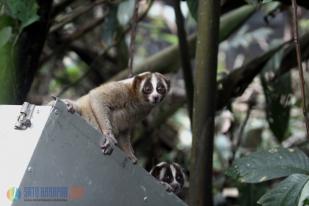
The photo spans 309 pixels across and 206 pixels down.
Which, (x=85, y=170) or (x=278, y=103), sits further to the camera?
(x=278, y=103)

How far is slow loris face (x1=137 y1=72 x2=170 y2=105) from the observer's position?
3668 mm

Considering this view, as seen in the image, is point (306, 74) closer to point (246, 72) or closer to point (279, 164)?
point (246, 72)

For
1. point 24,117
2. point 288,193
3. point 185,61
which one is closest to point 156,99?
point 185,61

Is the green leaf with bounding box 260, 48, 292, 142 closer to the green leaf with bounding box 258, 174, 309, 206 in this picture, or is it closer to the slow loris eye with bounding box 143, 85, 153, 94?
the slow loris eye with bounding box 143, 85, 153, 94

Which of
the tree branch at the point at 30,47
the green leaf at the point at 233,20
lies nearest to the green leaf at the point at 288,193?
the tree branch at the point at 30,47

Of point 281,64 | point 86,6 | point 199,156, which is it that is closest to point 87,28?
point 86,6

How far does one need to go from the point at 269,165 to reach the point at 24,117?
1197 mm

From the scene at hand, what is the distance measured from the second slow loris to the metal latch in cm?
127

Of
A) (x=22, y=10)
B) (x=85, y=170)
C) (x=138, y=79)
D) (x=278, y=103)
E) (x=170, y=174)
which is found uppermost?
(x=22, y=10)

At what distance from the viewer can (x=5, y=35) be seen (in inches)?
142

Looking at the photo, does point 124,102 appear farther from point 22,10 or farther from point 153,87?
point 22,10

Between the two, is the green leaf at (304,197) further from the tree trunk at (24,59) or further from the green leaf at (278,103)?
the green leaf at (278,103)

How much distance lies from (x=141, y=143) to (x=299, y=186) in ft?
11.0

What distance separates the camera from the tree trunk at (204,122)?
310cm
